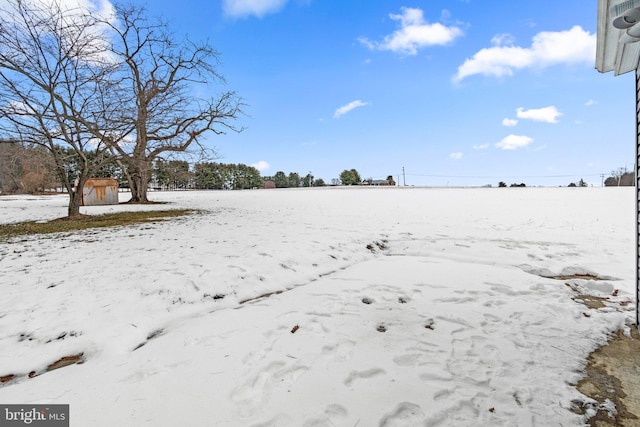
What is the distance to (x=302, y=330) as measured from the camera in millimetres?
2768

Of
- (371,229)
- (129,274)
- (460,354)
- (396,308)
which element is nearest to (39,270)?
(129,274)

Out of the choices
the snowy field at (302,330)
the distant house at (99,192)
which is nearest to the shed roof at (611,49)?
the snowy field at (302,330)

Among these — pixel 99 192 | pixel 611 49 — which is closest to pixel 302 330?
pixel 611 49

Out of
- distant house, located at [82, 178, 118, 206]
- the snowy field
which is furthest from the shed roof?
distant house, located at [82, 178, 118, 206]

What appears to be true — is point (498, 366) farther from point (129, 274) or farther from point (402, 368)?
point (129, 274)

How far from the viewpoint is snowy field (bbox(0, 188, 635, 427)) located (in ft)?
6.06

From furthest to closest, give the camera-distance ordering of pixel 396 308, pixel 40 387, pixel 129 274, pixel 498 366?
pixel 129 274 < pixel 396 308 < pixel 498 366 < pixel 40 387

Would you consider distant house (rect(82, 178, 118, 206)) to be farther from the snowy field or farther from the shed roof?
the shed roof

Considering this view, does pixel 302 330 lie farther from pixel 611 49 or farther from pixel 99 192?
pixel 99 192

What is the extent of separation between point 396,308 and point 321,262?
195 centimetres

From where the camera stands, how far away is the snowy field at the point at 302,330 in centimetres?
185

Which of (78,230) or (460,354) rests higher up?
(78,230)

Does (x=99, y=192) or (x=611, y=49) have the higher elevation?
(x=611, y=49)

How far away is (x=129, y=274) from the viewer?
12.8ft
